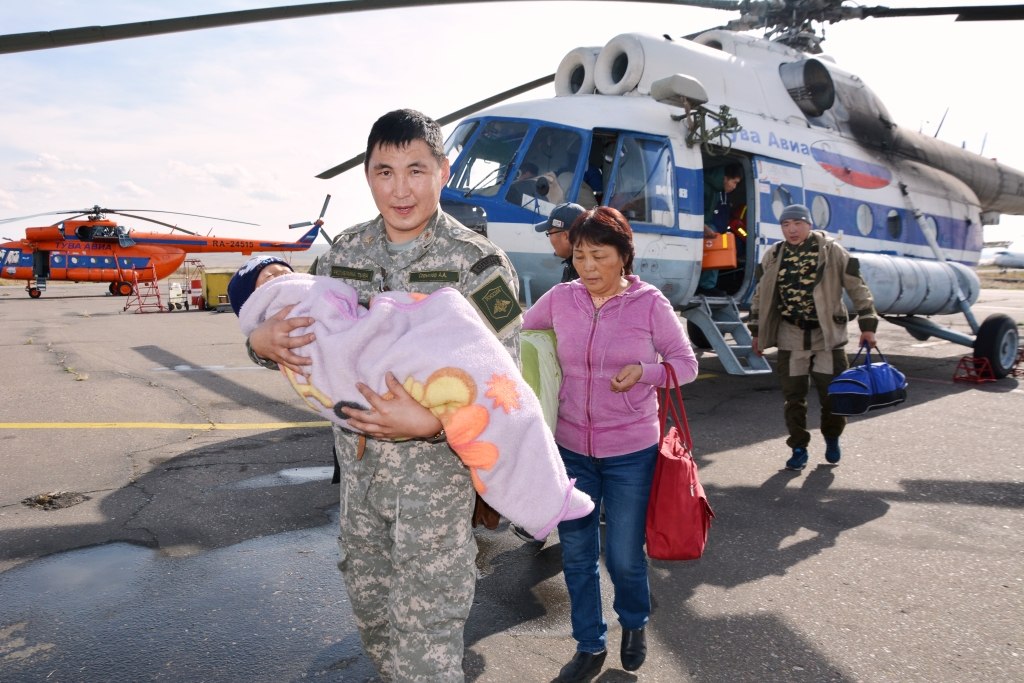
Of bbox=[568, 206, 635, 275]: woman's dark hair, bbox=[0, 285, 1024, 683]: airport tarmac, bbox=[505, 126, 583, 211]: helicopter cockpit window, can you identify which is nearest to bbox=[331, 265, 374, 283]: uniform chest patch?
bbox=[568, 206, 635, 275]: woman's dark hair

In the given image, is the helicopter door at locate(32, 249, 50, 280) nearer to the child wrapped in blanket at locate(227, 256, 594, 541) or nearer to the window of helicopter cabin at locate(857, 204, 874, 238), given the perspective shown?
the window of helicopter cabin at locate(857, 204, 874, 238)

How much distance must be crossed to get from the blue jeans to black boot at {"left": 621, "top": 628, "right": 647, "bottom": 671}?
30 mm

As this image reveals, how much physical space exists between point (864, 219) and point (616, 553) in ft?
26.6

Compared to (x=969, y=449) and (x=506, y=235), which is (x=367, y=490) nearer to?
(x=506, y=235)

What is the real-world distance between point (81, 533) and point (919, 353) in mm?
12445

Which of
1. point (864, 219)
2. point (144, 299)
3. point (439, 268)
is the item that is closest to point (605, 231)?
point (439, 268)

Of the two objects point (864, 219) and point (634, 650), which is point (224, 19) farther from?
point (864, 219)

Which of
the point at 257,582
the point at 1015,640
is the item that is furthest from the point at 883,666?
the point at 257,582

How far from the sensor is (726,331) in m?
7.24

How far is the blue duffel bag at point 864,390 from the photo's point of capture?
4.79 m

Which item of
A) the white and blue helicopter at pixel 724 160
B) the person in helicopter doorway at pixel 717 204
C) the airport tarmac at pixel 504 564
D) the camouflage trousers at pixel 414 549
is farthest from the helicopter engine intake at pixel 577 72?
the camouflage trousers at pixel 414 549

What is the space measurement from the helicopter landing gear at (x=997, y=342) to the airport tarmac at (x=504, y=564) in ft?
8.06

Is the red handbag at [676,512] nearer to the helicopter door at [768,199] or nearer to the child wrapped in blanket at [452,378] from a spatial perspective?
the child wrapped in blanket at [452,378]

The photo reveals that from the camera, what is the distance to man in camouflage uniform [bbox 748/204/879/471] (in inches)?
200
